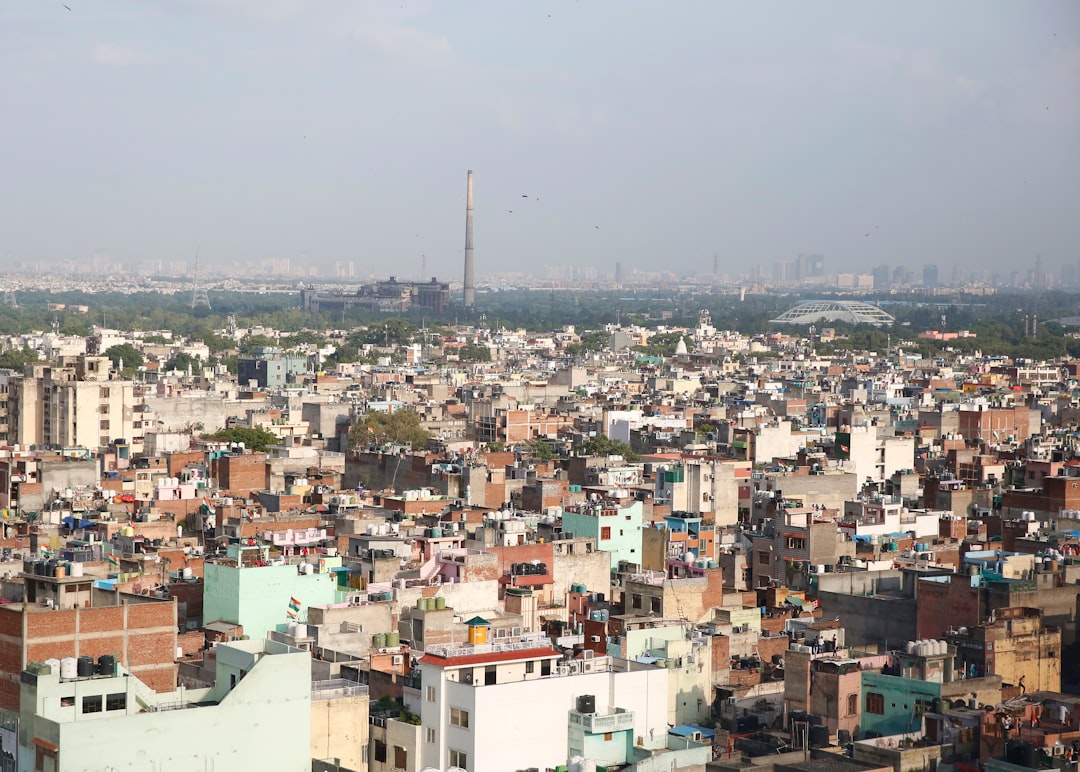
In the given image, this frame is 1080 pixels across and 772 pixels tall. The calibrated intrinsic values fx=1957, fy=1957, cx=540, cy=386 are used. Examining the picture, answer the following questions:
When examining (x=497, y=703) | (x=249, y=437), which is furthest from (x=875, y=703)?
(x=249, y=437)

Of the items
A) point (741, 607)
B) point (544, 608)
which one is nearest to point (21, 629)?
point (544, 608)

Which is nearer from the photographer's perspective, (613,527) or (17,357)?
(613,527)

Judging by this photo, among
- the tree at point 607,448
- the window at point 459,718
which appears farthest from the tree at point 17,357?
the window at point 459,718

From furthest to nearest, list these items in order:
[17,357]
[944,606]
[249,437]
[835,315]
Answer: [835,315], [17,357], [249,437], [944,606]

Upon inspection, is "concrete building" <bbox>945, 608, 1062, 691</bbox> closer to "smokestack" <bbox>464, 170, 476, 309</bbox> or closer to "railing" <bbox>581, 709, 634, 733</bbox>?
"railing" <bbox>581, 709, 634, 733</bbox>

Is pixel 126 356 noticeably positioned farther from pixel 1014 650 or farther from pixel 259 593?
pixel 1014 650

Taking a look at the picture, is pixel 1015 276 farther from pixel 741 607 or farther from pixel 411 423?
pixel 741 607
